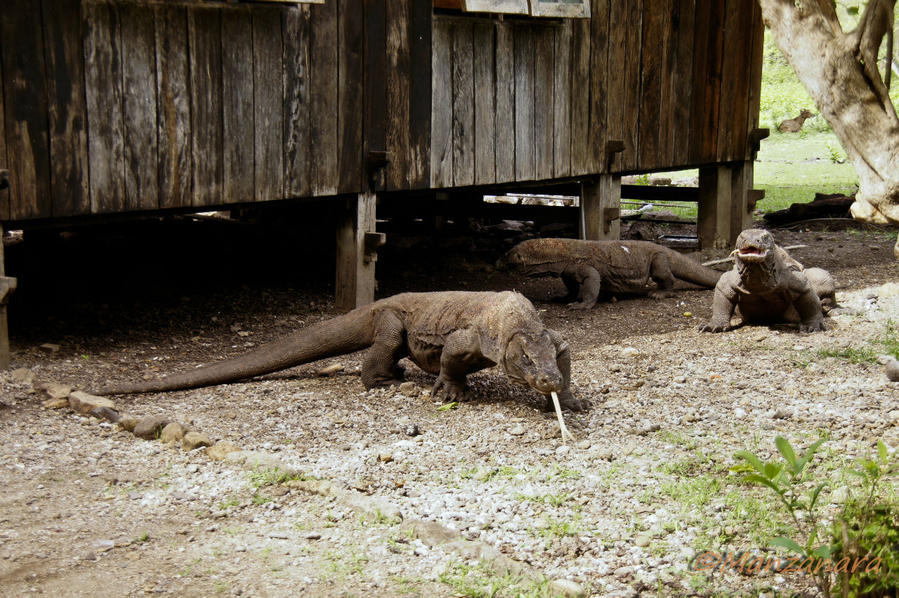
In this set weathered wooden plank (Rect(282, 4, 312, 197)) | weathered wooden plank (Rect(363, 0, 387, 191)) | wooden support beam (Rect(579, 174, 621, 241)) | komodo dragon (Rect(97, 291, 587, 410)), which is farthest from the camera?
wooden support beam (Rect(579, 174, 621, 241))

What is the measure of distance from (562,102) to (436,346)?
198 inches

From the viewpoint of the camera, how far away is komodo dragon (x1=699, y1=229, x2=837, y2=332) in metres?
8.22

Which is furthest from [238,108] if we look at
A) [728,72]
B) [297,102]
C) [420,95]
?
[728,72]

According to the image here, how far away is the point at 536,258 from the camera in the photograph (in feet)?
36.4

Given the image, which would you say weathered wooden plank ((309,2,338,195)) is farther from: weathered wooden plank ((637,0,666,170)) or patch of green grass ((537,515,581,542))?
patch of green grass ((537,515,581,542))

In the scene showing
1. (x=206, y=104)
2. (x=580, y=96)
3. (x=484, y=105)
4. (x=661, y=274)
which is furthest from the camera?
(x=580, y=96)

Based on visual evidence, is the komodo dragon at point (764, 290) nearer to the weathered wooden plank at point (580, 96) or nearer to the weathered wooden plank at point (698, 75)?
the weathered wooden plank at point (580, 96)

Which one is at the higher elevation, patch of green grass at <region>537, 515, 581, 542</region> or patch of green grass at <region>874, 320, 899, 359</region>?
patch of green grass at <region>874, 320, 899, 359</region>

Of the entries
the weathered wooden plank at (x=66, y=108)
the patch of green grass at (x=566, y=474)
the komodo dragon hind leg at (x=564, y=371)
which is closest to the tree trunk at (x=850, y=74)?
the komodo dragon hind leg at (x=564, y=371)

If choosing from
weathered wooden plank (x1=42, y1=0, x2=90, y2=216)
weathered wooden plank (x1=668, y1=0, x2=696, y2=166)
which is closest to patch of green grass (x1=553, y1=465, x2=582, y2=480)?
weathered wooden plank (x1=42, y1=0, x2=90, y2=216)

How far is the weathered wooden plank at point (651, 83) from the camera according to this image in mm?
12211

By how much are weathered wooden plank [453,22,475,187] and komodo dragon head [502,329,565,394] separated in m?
4.07

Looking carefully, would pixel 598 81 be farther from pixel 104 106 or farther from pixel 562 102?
pixel 104 106

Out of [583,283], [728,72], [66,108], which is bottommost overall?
[583,283]
